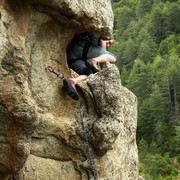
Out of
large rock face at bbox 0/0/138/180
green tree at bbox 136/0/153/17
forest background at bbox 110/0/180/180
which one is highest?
large rock face at bbox 0/0/138/180

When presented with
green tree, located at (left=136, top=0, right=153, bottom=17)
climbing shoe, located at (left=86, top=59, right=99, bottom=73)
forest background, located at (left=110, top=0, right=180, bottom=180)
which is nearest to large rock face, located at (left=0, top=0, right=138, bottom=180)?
climbing shoe, located at (left=86, top=59, right=99, bottom=73)

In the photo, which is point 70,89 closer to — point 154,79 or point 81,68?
point 81,68

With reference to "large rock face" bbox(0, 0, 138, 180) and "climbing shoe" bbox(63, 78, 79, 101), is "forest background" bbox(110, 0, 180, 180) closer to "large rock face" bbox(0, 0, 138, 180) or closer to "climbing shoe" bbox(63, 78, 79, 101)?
"large rock face" bbox(0, 0, 138, 180)

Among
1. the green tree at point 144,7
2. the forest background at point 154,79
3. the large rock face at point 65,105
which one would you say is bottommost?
the forest background at point 154,79

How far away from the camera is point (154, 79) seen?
291 feet

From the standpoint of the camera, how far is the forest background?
66.4 metres

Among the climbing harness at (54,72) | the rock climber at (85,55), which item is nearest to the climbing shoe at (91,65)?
the rock climber at (85,55)

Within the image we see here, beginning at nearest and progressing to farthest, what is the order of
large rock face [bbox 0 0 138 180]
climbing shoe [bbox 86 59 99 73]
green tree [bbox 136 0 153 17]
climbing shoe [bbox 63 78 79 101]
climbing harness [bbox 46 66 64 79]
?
large rock face [bbox 0 0 138 180], climbing shoe [bbox 63 78 79 101], climbing harness [bbox 46 66 64 79], climbing shoe [bbox 86 59 99 73], green tree [bbox 136 0 153 17]

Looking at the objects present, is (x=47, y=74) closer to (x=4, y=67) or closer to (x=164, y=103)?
(x=4, y=67)

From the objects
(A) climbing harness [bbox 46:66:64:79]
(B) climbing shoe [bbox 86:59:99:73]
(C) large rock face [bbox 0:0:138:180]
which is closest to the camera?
(C) large rock face [bbox 0:0:138:180]

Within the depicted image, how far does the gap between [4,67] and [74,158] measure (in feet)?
10.2

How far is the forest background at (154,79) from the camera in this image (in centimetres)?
6638

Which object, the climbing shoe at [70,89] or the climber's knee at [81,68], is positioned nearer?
the climbing shoe at [70,89]

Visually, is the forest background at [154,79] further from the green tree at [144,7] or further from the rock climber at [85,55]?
the rock climber at [85,55]
